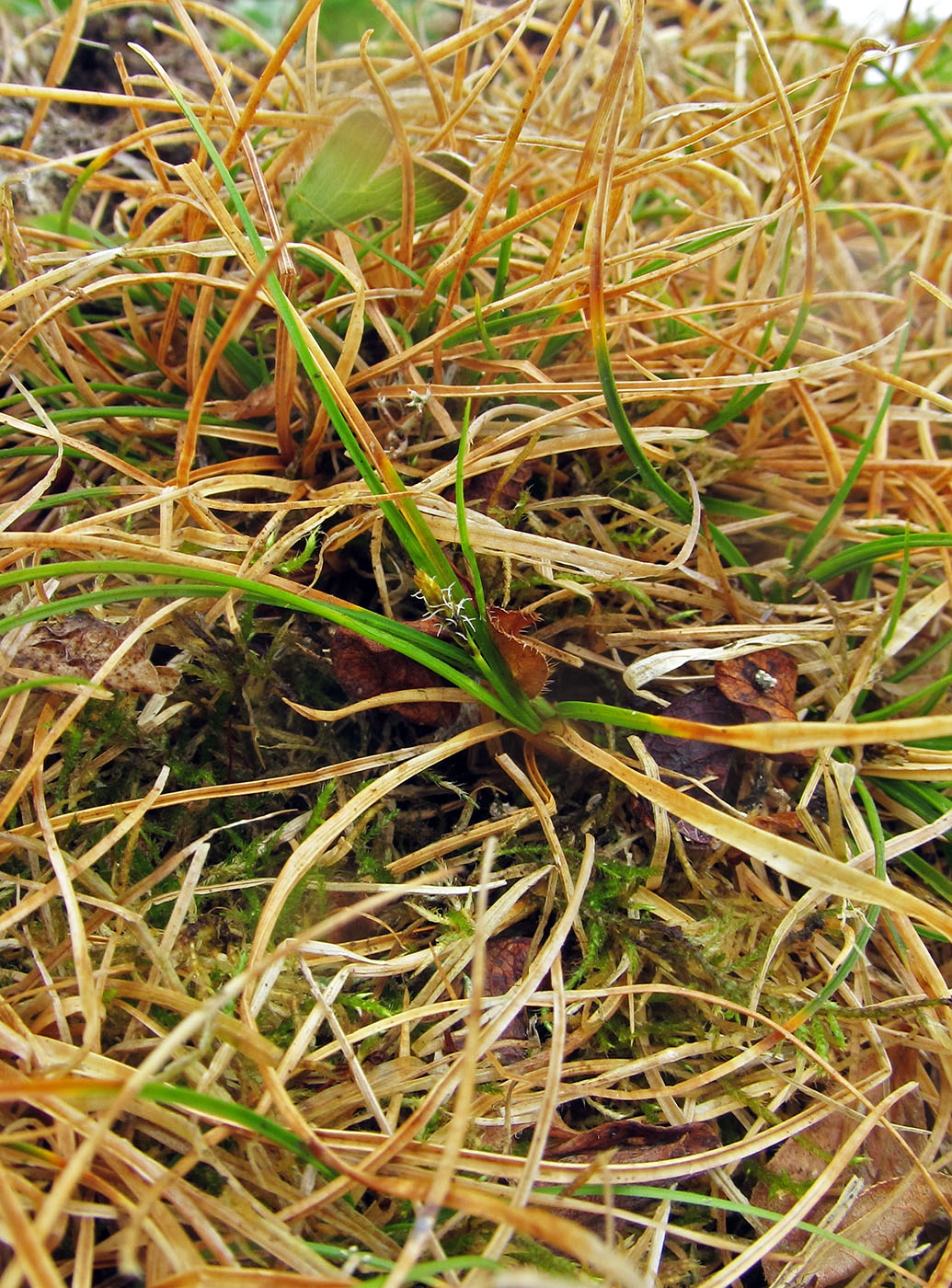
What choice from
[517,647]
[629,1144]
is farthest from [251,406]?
[629,1144]

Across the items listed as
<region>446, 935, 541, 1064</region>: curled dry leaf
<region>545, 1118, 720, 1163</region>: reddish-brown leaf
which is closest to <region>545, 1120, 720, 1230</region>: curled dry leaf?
<region>545, 1118, 720, 1163</region>: reddish-brown leaf

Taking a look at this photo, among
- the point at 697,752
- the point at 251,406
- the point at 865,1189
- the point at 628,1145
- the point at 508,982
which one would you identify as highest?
the point at 251,406

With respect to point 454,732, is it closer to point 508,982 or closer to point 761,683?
point 508,982

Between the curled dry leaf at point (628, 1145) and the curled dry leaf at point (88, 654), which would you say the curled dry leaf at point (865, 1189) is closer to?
the curled dry leaf at point (628, 1145)

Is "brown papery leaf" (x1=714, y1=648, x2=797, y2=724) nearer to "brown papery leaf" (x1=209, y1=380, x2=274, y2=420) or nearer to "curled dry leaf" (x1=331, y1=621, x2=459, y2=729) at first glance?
"curled dry leaf" (x1=331, y1=621, x2=459, y2=729)

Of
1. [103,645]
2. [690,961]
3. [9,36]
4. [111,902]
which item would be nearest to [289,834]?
[111,902]

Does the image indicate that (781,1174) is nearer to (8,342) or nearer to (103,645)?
(103,645)

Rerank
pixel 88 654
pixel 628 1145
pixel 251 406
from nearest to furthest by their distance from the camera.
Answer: pixel 628 1145 < pixel 88 654 < pixel 251 406
